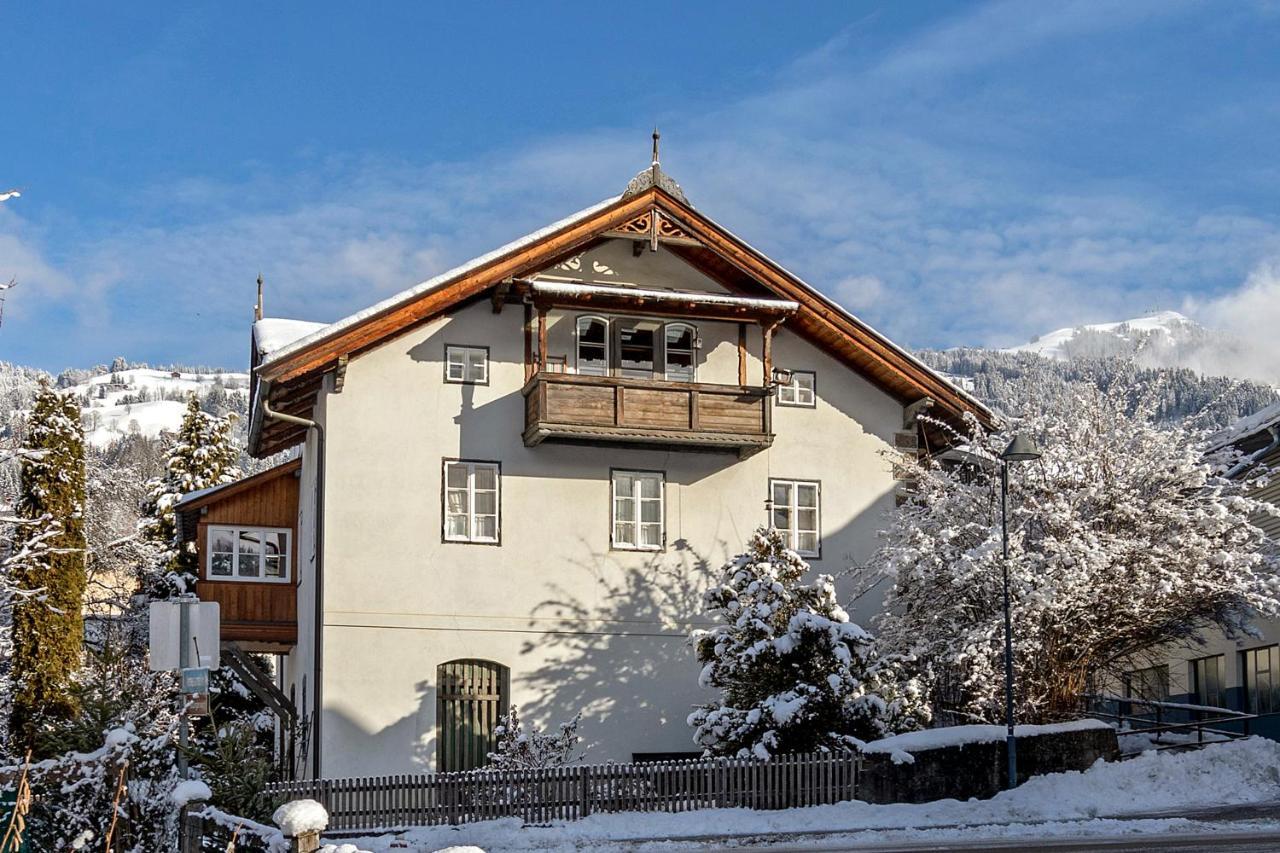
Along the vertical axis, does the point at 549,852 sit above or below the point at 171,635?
below

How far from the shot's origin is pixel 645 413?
97.0 feet

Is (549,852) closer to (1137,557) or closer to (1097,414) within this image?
(1137,557)

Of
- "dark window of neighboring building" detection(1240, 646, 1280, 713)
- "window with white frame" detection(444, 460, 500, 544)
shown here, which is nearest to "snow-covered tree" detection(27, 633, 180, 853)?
"window with white frame" detection(444, 460, 500, 544)

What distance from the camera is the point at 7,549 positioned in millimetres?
42812

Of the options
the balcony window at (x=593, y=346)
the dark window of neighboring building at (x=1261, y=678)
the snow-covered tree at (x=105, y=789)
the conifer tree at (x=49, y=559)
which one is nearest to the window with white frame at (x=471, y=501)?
the balcony window at (x=593, y=346)

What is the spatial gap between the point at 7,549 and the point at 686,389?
23.2m

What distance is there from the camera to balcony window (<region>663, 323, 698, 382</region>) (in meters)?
31.4

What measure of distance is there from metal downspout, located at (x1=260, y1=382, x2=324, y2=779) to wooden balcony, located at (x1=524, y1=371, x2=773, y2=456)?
13.3 feet

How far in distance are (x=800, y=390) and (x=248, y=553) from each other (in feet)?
40.9

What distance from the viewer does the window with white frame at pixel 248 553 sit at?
3222cm

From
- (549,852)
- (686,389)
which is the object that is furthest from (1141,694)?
(549,852)

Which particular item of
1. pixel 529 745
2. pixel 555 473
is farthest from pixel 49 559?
pixel 529 745

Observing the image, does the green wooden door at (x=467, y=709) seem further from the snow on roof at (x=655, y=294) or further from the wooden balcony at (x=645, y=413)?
the snow on roof at (x=655, y=294)

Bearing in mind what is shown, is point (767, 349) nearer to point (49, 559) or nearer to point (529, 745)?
point (529, 745)
